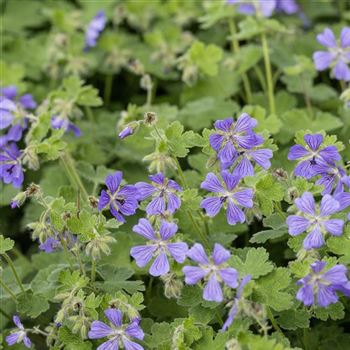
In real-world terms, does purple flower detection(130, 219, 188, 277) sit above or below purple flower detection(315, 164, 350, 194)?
below

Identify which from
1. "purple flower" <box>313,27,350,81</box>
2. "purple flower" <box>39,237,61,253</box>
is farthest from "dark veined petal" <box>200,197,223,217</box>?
"purple flower" <box>313,27,350,81</box>

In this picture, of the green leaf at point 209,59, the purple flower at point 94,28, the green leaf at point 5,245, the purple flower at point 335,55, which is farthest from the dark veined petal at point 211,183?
the purple flower at point 94,28

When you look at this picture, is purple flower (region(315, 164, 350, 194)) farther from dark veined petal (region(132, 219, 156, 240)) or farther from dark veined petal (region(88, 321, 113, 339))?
dark veined petal (region(88, 321, 113, 339))

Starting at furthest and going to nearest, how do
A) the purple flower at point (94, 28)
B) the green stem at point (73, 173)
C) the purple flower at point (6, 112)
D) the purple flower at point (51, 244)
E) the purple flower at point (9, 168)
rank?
the purple flower at point (94, 28) → the purple flower at point (6, 112) → the green stem at point (73, 173) → the purple flower at point (9, 168) → the purple flower at point (51, 244)

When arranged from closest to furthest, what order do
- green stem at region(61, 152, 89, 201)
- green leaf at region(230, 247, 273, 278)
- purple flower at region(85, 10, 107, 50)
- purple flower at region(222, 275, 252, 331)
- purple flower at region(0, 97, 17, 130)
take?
purple flower at region(222, 275, 252, 331) → green leaf at region(230, 247, 273, 278) → green stem at region(61, 152, 89, 201) → purple flower at region(0, 97, 17, 130) → purple flower at region(85, 10, 107, 50)

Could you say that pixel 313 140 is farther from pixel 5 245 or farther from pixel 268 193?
pixel 5 245

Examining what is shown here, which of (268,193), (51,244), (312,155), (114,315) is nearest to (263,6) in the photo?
(312,155)

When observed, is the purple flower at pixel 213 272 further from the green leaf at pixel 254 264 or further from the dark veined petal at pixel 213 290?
the green leaf at pixel 254 264
